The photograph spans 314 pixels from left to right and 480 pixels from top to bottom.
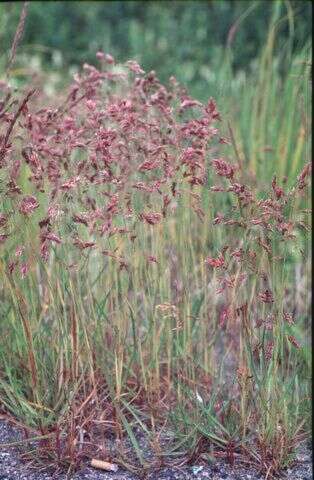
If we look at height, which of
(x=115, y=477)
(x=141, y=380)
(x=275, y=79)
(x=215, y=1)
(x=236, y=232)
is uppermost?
(x=215, y=1)

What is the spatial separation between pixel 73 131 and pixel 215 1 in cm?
523

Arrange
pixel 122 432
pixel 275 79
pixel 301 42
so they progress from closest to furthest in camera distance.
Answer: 1. pixel 122 432
2. pixel 275 79
3. pixel 301 42

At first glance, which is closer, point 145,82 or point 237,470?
point 237,470

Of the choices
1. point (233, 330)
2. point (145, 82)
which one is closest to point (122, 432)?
point (233, 330)

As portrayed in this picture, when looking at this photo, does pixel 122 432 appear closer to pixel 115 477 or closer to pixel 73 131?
pixel 115 477

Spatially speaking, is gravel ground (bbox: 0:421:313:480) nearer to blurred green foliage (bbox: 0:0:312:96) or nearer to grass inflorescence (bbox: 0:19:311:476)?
grass inflorescence (bbox: 0:19:311:476)

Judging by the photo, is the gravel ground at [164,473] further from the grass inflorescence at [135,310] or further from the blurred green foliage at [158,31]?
the blurred green foliage at [158,31]

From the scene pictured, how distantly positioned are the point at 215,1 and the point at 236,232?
4.42 meters

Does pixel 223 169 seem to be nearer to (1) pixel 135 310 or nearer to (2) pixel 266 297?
(2) pixel 266 297

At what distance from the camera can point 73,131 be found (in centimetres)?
311

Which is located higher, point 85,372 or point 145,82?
point 145,82

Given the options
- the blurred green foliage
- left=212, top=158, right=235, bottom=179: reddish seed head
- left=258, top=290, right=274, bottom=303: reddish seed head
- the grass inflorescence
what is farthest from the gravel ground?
the blurred green foliage

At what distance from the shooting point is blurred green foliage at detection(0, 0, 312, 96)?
311 inches

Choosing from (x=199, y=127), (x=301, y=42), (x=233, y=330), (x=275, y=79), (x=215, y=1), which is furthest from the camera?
(x=215, y=1)
